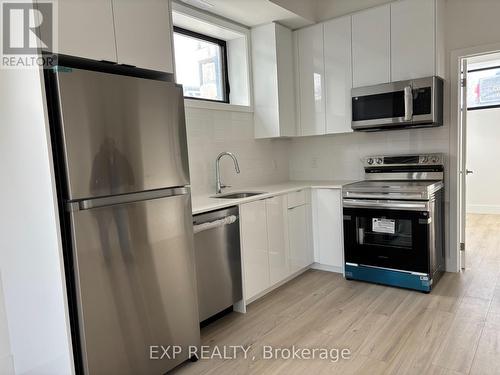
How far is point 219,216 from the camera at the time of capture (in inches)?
101

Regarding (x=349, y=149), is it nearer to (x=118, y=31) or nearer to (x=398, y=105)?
(x=398, y=105)

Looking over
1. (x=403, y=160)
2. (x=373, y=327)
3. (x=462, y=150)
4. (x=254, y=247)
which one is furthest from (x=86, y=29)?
(x=462, y=150)

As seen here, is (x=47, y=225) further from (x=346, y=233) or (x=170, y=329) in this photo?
(x=346, y=233)

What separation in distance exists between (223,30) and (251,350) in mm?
2723

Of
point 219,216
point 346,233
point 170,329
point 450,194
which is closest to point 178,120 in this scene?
point 219,216

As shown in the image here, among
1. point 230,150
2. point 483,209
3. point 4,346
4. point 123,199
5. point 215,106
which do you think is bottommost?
point 483,209

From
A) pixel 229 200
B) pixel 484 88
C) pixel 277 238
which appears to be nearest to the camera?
pixel 229 200

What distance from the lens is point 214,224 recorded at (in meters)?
2.52

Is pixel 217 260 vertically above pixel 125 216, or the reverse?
pixel 125 216

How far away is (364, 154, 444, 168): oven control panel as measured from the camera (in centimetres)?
337

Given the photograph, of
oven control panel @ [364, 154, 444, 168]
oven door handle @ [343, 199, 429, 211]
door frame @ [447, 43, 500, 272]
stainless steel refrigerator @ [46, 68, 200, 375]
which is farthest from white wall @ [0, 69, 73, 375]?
door frame @ [447, 43, 500, 272]

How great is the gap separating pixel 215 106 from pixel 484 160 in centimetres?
505

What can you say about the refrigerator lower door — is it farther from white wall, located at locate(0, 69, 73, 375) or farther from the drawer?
the drawer

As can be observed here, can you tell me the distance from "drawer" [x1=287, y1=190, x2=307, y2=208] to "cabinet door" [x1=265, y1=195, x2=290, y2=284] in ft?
0.34
